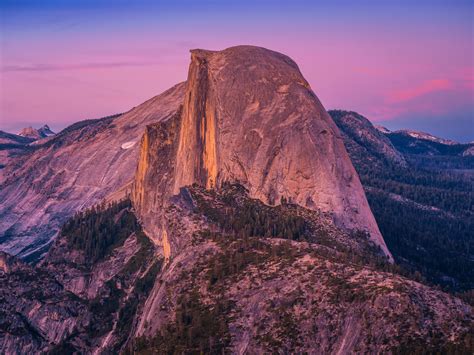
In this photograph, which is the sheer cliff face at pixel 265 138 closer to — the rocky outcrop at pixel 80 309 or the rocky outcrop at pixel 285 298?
the rocky outcrop at pixel 285 298

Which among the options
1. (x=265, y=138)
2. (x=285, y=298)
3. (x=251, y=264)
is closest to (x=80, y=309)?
(x=265, y=138)

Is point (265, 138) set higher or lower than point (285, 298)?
higher

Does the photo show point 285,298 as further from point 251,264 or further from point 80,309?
point 80,309

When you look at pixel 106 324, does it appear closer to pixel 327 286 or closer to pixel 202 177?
pixel 202 177

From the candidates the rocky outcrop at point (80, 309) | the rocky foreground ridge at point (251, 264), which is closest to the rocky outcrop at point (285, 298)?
the rocky foreground ridge at point (251, 264)

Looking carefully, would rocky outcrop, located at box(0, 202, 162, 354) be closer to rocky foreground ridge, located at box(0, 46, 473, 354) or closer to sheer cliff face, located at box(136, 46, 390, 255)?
rocky foreground ridge, located at box(0, 46, 473, 354)

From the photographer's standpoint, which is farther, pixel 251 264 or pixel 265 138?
pixel 265 138

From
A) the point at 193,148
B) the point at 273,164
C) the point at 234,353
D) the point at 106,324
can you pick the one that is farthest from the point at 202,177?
the point at 234,353
